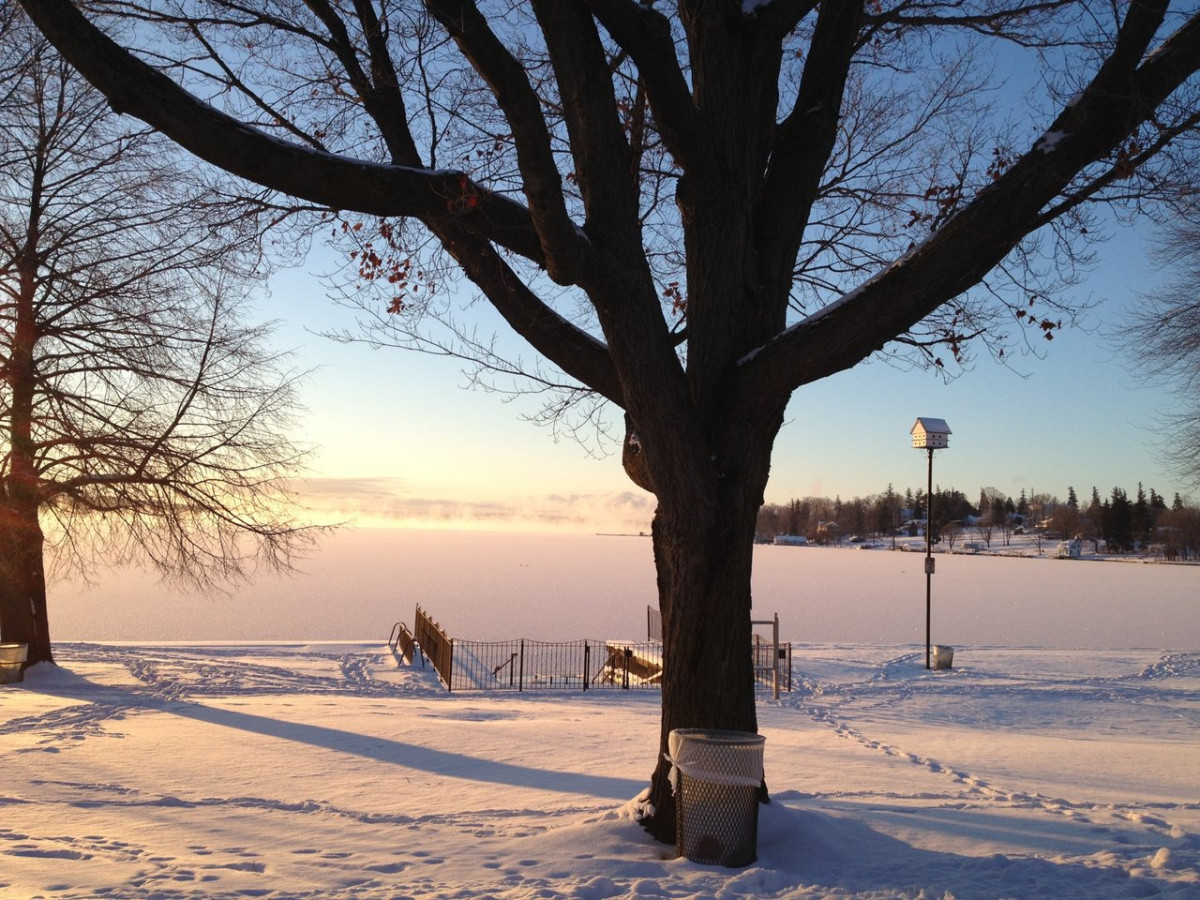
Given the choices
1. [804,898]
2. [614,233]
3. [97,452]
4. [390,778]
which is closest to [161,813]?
[390,778]

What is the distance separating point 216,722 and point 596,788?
6.73 metres

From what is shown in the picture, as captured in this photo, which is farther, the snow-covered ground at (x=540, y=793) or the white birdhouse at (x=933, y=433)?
the white birdhouse at (x=933, y=433)

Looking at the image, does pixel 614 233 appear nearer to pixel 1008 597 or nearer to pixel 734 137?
pixel 734 137

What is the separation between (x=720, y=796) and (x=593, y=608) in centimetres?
4233

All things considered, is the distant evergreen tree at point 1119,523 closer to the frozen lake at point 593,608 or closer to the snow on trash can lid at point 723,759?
the frozen lake at point 593,608

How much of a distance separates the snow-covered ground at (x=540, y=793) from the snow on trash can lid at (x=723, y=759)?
0.51 m

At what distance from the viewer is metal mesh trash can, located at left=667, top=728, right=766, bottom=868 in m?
5.50

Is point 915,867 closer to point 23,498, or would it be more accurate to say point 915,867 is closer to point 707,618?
point 707,618

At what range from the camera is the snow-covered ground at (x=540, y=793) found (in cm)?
540

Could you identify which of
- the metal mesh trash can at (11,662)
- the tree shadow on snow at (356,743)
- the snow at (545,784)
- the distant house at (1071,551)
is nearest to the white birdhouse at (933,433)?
the snow at (545,784)

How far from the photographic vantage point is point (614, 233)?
19.4 ft

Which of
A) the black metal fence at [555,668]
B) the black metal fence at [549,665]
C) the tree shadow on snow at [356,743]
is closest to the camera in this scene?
the tree shadow on snow at [356,743]

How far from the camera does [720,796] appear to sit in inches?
218

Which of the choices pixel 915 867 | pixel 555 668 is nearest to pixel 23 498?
pixel 555 668
